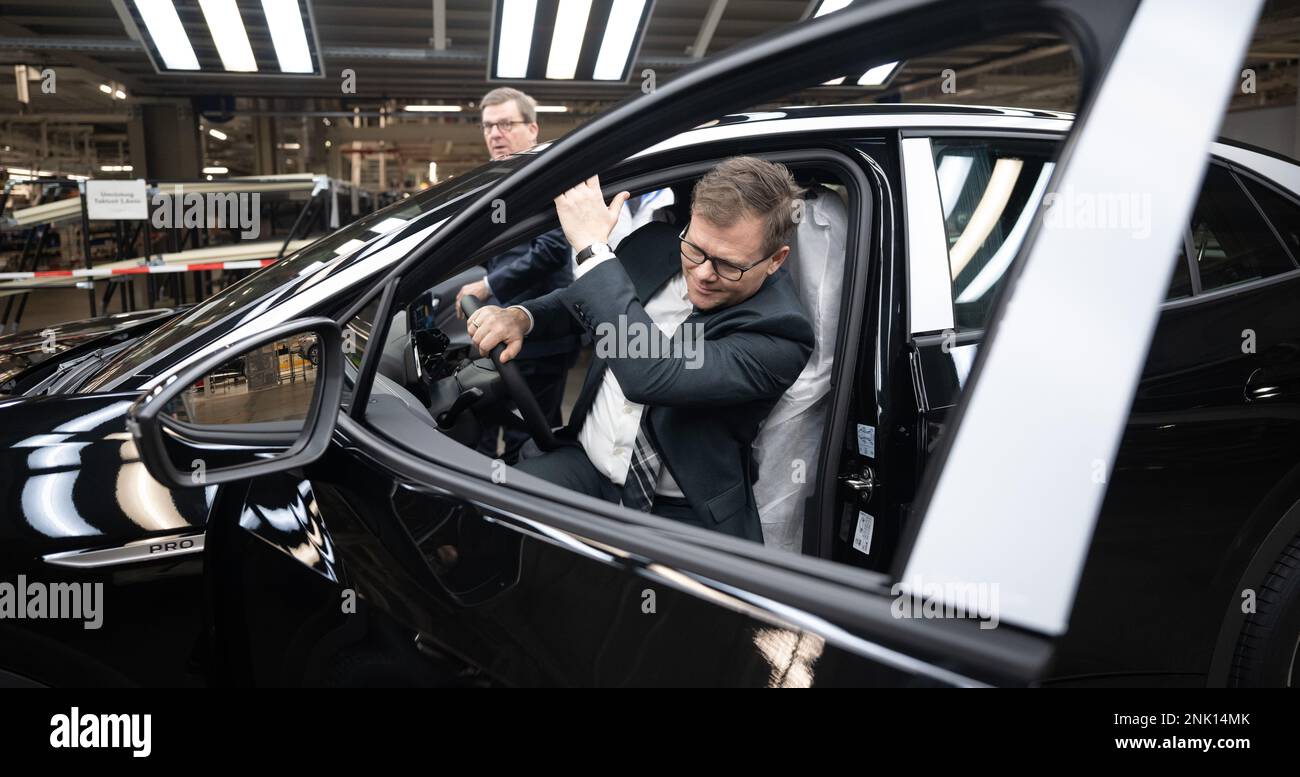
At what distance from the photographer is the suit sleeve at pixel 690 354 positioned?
1.36 m

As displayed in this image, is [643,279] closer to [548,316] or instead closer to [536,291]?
[548,316]

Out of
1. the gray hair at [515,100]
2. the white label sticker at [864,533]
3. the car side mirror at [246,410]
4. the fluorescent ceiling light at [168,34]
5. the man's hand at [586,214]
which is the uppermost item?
the fluorescent ceiling light at [168,34]

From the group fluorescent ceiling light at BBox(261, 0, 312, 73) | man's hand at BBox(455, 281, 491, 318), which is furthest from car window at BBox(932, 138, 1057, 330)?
fluorescent ceiling light at BBox(261, 0, 312, 73)

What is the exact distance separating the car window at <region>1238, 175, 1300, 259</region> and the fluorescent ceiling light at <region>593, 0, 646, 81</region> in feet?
17.1

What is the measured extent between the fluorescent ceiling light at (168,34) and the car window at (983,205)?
20.7 feet

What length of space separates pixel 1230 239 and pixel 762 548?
4.38 feet

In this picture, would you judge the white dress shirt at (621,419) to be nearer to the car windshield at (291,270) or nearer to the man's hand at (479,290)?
the car windshield at (291,270)

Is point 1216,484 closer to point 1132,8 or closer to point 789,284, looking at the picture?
point 789,284

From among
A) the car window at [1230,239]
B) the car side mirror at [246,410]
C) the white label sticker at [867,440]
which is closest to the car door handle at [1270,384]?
the car window at [1230,239]

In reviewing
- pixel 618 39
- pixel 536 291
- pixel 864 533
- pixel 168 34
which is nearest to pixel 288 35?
pixel 168 34

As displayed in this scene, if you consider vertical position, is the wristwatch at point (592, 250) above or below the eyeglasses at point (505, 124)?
below

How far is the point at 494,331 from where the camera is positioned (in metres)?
1.85

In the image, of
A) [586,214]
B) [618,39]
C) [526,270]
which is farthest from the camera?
[618,39]
